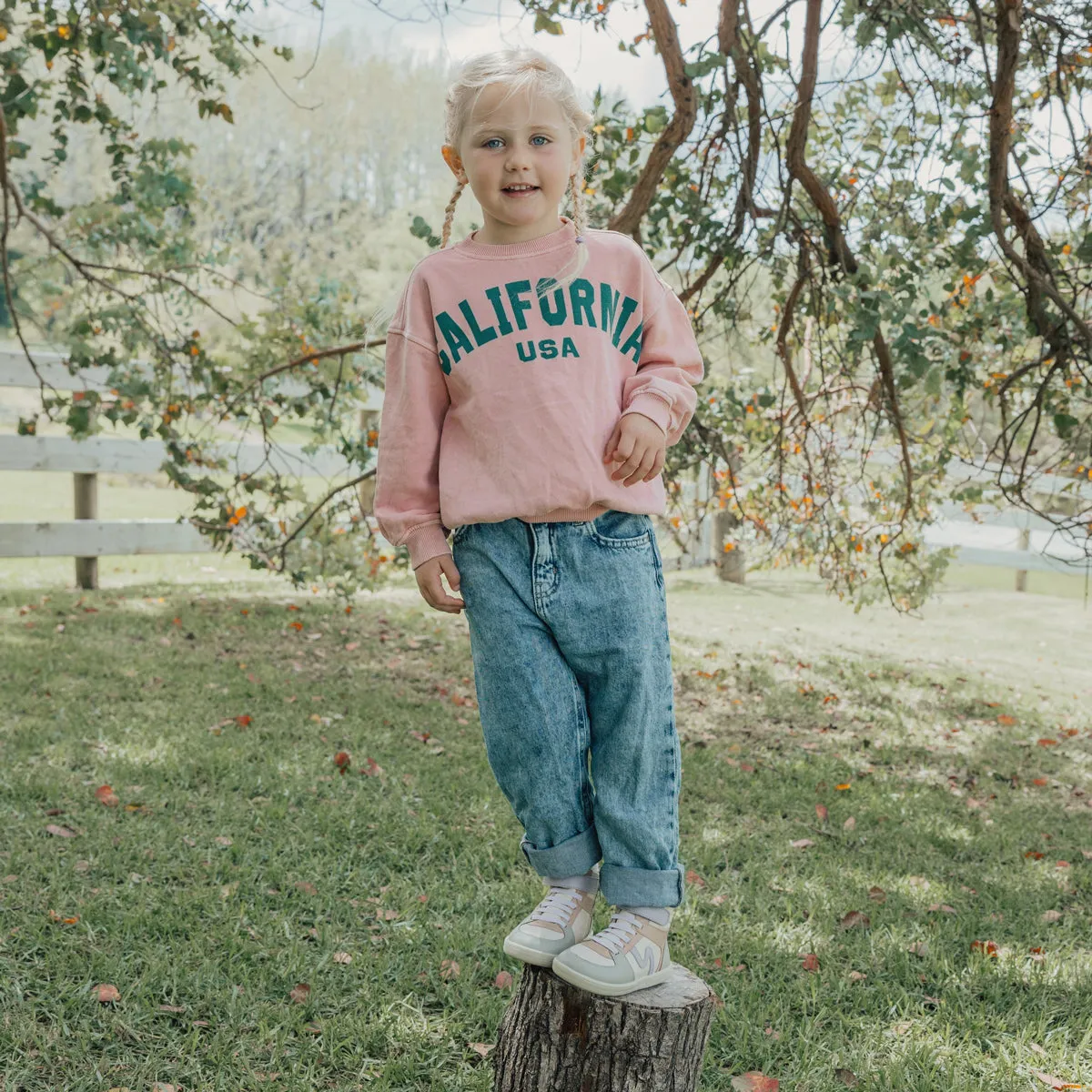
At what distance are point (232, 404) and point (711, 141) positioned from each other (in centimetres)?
257

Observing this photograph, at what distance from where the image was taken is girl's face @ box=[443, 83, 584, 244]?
6.04 feet

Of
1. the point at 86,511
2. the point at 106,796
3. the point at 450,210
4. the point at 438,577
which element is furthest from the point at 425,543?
the point at 86,511

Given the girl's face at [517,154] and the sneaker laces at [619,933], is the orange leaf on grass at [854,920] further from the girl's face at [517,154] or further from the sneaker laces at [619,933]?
the girl's face at [517,154]

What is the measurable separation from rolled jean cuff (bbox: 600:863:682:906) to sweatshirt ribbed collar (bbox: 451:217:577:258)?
1129 mm

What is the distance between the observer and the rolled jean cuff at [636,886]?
1.94 m

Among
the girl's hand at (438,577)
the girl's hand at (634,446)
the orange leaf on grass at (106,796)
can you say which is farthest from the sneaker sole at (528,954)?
the orange leaf on grass at (106,796)

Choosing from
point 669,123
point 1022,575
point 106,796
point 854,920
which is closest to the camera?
point 854,920

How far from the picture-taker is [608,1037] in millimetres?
1930

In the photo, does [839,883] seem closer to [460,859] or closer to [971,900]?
[971,900]

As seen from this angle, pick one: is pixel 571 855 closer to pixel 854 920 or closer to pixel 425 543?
pixel 425 543

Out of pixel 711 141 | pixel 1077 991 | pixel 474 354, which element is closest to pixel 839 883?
pixel 1077 991

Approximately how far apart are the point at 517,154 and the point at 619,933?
1.38 meters

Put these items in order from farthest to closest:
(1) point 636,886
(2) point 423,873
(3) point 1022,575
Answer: (3) point 1022,575 < (2) point 423,873 < (1) point 636,886

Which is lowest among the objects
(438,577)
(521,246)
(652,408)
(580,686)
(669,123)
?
(580,686)
